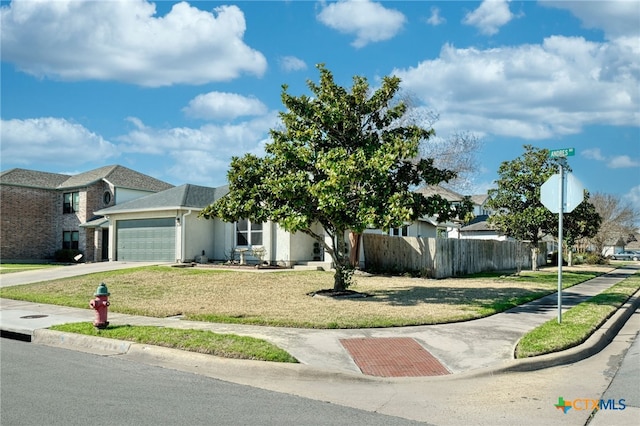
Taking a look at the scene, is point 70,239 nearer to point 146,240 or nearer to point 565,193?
point 146,240

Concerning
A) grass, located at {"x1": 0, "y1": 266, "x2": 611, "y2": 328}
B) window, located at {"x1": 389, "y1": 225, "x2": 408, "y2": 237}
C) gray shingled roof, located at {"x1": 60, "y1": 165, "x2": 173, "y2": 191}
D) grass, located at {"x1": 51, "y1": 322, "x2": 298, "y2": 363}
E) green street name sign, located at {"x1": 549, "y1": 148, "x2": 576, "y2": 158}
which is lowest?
grass, located at {"x1": 0, "y1": 266, "x2": 611, "y2": 328}

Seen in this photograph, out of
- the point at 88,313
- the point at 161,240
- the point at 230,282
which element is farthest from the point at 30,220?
the point at 88,313

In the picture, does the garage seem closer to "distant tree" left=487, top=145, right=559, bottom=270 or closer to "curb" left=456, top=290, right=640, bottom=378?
"distant tree" left=487, top=145, right=559, bottom=270

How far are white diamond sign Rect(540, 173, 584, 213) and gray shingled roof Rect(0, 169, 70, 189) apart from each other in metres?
37.3

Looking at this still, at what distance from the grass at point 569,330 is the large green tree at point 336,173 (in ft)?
13.3

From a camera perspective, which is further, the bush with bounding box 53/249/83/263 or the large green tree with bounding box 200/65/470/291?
the bush with bounding box 53/249/83/263

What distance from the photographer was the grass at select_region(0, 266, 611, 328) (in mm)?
12328

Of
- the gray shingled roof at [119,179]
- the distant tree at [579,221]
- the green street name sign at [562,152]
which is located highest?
the gray shingled roof at [119,179]

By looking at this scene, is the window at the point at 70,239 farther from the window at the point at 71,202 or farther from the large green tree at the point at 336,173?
the large green tree at the point at 336,173

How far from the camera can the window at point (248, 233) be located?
26.6 m

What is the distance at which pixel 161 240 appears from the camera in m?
28.7

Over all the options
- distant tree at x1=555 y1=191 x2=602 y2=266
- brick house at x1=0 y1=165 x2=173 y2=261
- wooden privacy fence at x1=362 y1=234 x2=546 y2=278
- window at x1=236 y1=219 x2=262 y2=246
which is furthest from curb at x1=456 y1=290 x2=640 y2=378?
brick house at x1=0 y1=165 x2=173 y2=261

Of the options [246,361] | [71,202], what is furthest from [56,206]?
[246,361]

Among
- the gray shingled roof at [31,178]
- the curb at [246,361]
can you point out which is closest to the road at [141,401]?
the curb at [246,361]
